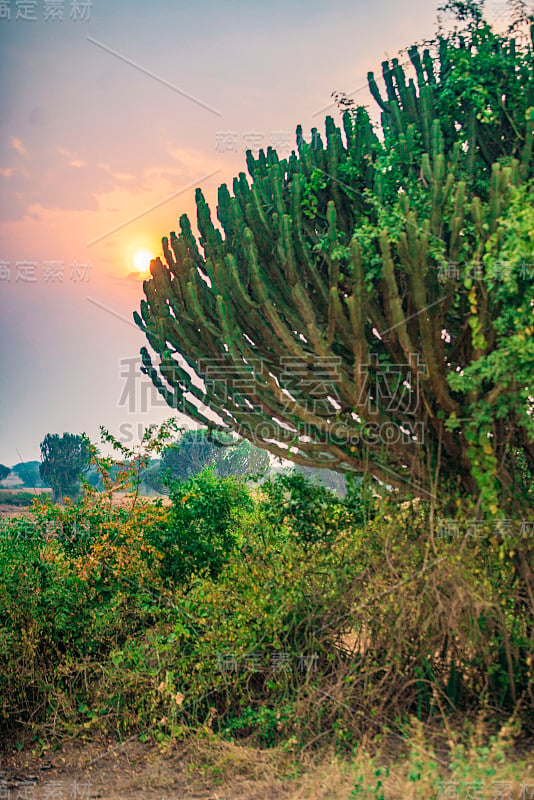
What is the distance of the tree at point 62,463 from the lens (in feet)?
121

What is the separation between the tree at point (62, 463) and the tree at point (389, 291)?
3026 cm

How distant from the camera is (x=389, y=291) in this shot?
584 centimetres

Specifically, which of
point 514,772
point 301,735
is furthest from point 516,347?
point 301,735

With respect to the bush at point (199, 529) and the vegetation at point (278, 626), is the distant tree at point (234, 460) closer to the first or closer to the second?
the bush at point (199, 529)

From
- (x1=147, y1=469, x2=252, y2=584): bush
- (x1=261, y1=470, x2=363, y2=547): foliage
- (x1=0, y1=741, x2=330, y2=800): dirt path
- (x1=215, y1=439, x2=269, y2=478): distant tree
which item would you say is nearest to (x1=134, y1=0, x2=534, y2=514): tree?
(x1=261, y1=470, x2=363, y2=547): foliage

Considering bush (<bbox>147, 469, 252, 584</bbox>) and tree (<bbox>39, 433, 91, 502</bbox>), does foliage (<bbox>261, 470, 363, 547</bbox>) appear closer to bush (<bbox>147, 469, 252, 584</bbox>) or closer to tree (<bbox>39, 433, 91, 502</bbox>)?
bush (<bbox>147, 469, 252, 584</bbox>)

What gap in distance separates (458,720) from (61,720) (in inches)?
138

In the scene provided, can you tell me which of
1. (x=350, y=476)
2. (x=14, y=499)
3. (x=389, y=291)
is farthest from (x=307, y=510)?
(x=14, y=499)

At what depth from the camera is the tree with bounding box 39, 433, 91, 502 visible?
3681 cm

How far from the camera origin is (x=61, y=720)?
6.59 meters

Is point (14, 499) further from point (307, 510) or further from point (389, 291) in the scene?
point (389, 291)

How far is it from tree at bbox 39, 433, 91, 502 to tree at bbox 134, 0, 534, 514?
30.3m

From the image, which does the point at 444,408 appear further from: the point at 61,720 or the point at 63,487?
the point at 63,487

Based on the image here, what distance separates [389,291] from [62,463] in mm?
35326
